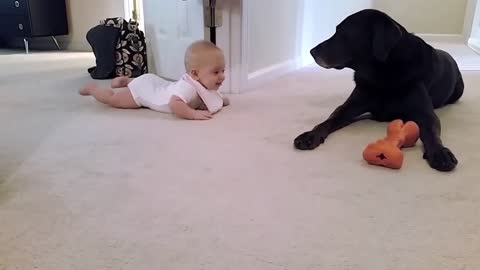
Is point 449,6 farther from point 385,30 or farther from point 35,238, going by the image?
point 35,238

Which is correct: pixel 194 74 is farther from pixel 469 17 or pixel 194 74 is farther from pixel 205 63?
pixel 469 17

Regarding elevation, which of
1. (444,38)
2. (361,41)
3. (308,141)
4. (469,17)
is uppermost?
(361,41)

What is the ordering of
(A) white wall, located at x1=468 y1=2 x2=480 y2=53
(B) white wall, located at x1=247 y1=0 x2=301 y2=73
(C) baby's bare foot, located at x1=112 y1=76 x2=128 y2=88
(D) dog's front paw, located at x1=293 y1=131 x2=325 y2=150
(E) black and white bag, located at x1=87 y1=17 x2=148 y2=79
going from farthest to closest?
(A) white wall, located at x1=468 y1=2 x2=480 y2=53 → (E) black and white bag, located at x1=87 y1=17 x2=148 y2=79 → (B) white wall, located at x1=247 y1=0 x2=301 y2=73 → (C) baby's bare foot, located at x1=112 y1=76 x2=128 y2=88 → (D) dog's front paw, located at x1=293 y1=131 x2=325 y2=150

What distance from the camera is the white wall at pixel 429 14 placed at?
4.29m

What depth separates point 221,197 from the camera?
3.15 feet

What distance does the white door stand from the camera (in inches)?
78.0

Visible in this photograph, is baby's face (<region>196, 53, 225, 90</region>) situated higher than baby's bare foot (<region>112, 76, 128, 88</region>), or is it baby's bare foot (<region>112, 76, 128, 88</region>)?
baby's face (<region>196, 53, 225, 90</region>)

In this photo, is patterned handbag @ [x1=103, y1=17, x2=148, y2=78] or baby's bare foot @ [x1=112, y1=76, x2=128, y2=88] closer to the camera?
baby's bare foot @ [x1=112, y1=76, x2=128, y2=88]

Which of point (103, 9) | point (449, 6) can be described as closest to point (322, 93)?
point (103, 9)

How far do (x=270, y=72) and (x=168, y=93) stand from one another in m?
0.83

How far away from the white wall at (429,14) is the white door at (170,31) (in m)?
2.91

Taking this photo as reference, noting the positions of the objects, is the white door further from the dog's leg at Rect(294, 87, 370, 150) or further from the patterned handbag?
the dog's leg at Rect(294, 87, 370, 150)

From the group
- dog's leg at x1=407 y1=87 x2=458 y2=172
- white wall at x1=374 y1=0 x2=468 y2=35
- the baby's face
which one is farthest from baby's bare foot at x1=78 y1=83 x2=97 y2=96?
white wall at x1=374 y1=0 x2=468 y2=35

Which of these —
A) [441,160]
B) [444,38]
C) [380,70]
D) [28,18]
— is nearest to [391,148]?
[441,160]
